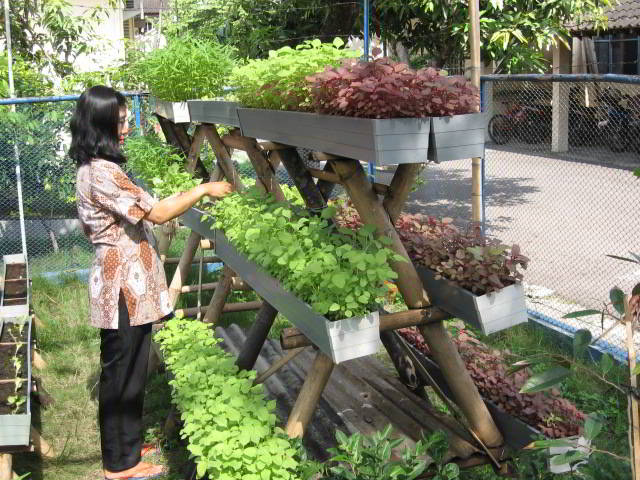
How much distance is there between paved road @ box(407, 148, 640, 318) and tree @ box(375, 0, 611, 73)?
64.7 inches

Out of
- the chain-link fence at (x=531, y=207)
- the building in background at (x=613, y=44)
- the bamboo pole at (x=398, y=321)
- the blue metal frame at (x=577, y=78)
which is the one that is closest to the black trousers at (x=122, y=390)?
the bamboo pole at (x=398, y=321)

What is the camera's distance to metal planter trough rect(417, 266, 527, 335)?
294 centimetres

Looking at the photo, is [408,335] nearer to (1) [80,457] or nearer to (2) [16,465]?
(1) [80,457]

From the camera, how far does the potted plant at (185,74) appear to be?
4.76 metres

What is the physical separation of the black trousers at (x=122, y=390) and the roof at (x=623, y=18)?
40.0 ft

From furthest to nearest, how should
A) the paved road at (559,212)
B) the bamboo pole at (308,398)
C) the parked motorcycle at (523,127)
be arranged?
the parked motorcycle at (523,127), the paved road at (559,212), the bamboo pole at (308,398)

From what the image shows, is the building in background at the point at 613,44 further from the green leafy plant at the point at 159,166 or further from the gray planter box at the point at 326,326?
the gray planter box at the point at 326,326

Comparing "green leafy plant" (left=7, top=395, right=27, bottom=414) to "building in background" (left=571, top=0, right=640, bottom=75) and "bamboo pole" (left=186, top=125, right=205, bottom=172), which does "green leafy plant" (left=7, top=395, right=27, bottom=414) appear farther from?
"building in background" (left=571, top=0, right=640, bottom=75)

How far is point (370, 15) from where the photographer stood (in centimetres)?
832

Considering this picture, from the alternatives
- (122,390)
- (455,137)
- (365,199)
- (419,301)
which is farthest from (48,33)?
(455,137)

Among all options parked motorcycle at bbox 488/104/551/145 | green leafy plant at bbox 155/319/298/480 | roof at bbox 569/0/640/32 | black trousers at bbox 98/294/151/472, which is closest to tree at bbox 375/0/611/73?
black trousers at bbox 98/294/151/472

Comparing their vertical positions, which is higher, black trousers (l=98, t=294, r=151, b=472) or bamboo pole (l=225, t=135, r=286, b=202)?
bamboo pole (l=225, t=135, r=286, b=202)

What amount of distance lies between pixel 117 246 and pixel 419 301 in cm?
148

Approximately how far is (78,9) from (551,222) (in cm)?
823
